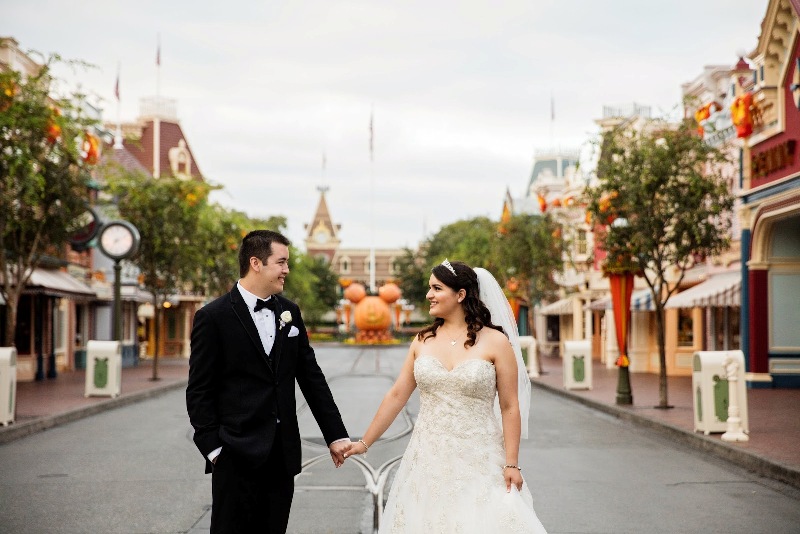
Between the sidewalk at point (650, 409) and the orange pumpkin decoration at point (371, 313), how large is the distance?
123 ft

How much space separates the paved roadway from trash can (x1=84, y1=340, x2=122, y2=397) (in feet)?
Result: 18.3

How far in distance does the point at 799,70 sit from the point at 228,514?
18.6 m

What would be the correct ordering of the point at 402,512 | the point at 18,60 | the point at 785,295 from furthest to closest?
the point at 18,60
the point at 785,295
the point at 402,512

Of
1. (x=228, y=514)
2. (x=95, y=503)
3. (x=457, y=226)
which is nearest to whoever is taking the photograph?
(x=228, y=514)

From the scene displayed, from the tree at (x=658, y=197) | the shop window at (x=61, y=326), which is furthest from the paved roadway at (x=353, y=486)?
the shop window at (x=61, y=326)

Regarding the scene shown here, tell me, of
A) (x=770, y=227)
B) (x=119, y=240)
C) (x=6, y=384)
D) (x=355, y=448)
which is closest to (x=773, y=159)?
(x=770, y=227)

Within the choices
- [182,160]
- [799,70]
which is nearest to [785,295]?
[799,70]

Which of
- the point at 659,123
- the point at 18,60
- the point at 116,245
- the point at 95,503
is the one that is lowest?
the point at 95,503

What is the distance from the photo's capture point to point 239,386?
17.2 ft

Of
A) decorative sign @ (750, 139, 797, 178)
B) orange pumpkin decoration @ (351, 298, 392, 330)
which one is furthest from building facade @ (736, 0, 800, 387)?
orange pumpkin decoration @ (351, 298, 392, 330)

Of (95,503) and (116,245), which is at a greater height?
(116,245)

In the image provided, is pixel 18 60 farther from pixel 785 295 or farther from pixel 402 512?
pixel 402 512

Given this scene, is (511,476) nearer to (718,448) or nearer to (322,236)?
(718,448)

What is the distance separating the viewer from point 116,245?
27.6 metres
